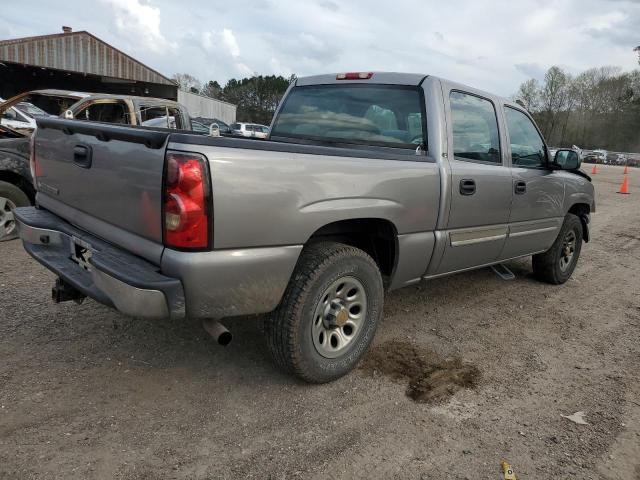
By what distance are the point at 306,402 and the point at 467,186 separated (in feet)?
6.36

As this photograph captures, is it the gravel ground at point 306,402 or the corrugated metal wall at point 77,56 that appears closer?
the gravel ground at point 306,402

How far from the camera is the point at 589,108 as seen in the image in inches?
3073

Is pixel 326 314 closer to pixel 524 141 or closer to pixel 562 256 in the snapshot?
pixel 524 141

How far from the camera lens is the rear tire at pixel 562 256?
207 inches

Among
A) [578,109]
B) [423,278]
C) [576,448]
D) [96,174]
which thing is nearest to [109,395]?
[96,174]

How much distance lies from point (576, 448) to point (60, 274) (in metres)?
2.93

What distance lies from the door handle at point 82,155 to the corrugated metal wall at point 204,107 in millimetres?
30198

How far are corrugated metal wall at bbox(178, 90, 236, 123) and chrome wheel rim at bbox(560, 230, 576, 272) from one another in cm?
2922

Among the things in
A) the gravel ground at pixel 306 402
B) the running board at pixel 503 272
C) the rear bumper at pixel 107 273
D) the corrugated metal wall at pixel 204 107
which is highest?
the corrugated metal wall at pixel 204 107

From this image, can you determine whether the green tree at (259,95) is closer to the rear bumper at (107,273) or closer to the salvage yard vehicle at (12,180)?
the salvage yard vehicle at (12,180)

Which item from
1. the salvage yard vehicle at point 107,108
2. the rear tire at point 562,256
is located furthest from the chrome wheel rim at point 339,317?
the salvage yard vehicle at point 107,108

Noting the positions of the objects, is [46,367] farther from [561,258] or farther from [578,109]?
[578,109]

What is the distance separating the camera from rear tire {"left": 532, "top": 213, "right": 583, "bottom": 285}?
525cm

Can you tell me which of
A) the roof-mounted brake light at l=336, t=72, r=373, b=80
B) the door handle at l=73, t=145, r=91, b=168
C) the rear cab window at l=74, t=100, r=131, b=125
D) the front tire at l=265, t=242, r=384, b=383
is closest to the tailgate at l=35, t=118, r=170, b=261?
the door handle at l=73, t=145, r=91, b=168
